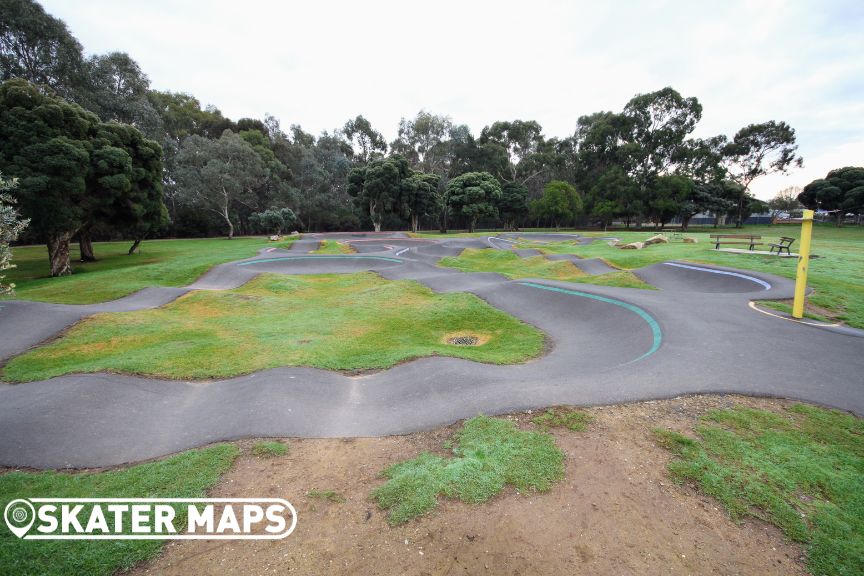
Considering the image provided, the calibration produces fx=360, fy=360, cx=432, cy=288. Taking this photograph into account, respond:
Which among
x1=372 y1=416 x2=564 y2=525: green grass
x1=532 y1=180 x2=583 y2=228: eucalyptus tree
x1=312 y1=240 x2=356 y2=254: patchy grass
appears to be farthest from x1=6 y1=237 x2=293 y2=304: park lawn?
x1=532 y1=180 x2=583 y2=228: eucalyptus tree

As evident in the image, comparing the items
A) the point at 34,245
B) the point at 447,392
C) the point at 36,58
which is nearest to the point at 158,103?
the point at 36,58

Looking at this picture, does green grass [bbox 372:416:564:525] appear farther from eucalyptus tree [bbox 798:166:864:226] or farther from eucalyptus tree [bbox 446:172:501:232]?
eucalyptus tree [bbox 798:166:864:226]

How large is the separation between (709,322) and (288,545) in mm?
10138

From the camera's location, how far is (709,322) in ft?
29.5

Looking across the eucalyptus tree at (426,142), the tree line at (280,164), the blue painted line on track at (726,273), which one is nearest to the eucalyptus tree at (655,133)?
the tree line at (280,164)

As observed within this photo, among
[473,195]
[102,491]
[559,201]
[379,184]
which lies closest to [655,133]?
[559,201]

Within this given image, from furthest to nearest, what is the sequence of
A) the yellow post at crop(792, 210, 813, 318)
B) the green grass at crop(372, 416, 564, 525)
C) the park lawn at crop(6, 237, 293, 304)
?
the park lawn at crop(6, 237, 293, 304), the yellow post at crop(792, 210, 813, 318), the green grass at crop(372, 416, 564, 525)

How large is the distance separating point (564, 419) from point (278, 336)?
315 inches

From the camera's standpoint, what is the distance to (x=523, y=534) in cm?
337

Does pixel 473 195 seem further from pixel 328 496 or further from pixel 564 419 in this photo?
pixel 328 496

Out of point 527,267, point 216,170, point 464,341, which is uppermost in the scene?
point 216,170

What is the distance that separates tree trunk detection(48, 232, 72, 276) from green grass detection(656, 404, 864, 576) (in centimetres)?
2722

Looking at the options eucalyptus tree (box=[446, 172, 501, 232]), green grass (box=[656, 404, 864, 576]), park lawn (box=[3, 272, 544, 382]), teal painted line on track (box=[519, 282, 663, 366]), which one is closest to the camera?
green grass (box=[656, 404, 864, 576])

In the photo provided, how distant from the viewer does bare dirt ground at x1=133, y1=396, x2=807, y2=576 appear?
3.10m
